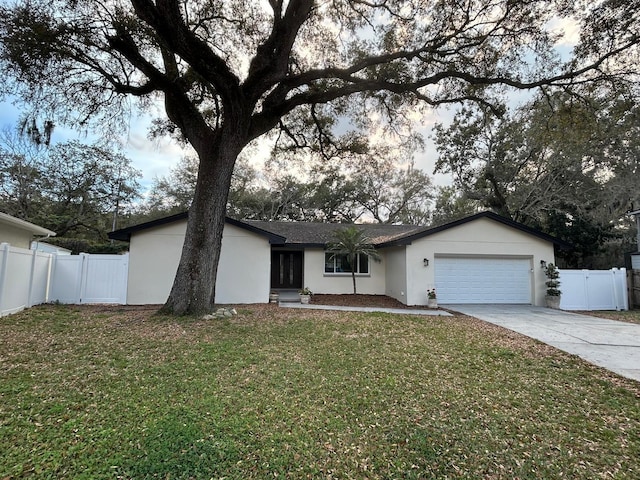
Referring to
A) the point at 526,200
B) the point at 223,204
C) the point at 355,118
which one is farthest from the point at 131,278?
the point at 526,200

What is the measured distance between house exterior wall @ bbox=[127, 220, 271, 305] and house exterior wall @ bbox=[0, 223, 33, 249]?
3.62 m

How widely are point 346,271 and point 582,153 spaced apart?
1378 centimetres

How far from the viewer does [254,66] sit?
8367mm

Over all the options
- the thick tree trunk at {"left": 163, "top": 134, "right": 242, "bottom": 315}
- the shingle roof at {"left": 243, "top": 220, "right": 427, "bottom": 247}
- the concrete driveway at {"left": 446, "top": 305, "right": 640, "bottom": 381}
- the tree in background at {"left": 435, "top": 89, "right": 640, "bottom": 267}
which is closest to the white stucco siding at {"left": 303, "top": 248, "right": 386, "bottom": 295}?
the shingle roof at {"left": 243, "top": 220, "right": 427, "bottom": 247}

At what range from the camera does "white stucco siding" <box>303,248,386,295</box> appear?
46.5 feet

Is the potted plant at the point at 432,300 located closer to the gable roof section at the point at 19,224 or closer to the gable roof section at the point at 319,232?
the gable roof section at the point at 319,232

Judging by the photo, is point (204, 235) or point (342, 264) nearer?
point (204, 235)

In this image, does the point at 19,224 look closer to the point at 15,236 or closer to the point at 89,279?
the point at 15,236

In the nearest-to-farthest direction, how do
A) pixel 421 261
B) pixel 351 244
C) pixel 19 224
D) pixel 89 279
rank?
pixel 19 224
pixel 89 279
pixel 421 261
pixel 351 244

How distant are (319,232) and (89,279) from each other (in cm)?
939

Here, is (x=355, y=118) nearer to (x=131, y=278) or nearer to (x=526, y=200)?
(x=131, y=278)

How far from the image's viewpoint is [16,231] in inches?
416

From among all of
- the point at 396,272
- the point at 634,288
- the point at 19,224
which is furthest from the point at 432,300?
the point at 19,224

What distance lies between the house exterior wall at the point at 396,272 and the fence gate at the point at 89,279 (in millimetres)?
9763
